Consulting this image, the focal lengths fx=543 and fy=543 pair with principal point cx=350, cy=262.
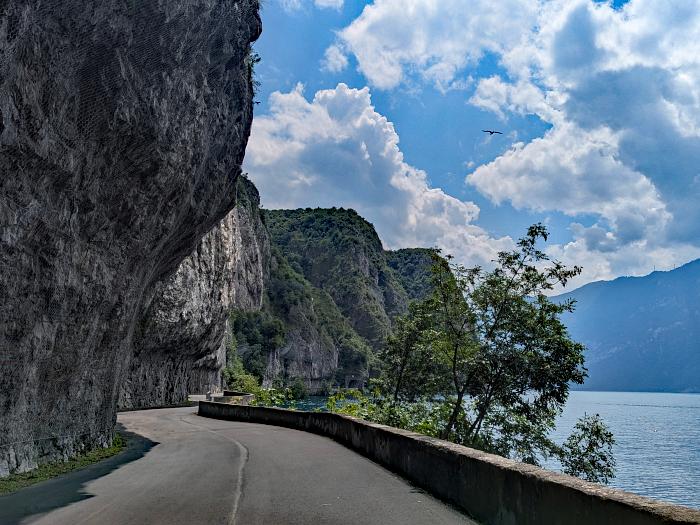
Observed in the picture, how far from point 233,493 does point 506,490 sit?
4.76 m

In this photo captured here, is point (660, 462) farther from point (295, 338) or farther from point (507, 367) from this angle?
point (295, 338)

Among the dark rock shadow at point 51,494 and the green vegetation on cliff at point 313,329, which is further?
the green vegetation on cliff at point 313,329

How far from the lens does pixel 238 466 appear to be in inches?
480

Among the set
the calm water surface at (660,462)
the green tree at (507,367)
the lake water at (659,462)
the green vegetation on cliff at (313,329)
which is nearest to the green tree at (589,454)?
the green tree at (507,367)

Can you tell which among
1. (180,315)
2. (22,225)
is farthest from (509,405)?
(180,315)

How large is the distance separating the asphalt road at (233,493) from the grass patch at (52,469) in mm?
312

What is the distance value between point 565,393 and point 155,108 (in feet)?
60.0

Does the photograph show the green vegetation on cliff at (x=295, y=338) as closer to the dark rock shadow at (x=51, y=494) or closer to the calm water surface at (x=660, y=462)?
the calm water surface at (x=660, y=462)

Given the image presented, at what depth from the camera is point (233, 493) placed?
8883 mm

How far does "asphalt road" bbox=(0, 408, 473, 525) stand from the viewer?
7199 mm

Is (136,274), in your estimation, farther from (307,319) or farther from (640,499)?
(307,319)

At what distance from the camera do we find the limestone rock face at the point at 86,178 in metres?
10.3

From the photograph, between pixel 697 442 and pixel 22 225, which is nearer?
pixel 22 225

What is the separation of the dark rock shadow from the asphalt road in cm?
2
